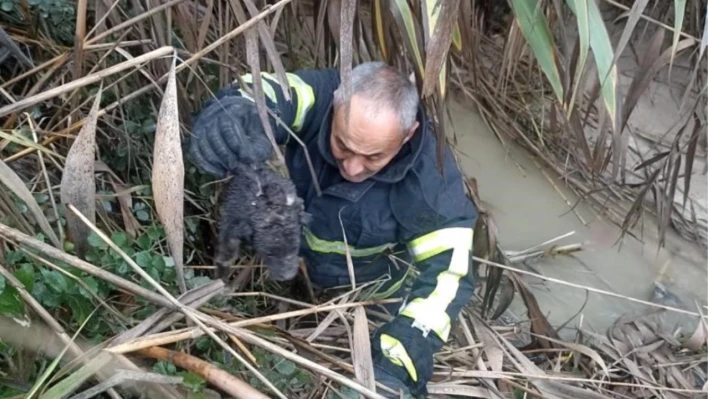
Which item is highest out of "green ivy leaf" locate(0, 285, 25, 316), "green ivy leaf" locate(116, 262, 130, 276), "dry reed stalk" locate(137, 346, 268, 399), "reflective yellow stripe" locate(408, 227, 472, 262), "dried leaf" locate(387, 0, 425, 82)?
"dried leaf" locate(387, 0, 425, 82)

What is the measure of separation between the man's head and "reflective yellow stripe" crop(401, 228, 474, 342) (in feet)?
0.63

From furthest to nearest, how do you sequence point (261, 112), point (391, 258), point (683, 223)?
1. point (683, 223)
2. point (391, 258)
3. point (261, 112)

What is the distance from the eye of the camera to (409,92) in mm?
1463

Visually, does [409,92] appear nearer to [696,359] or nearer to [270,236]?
[270,236]

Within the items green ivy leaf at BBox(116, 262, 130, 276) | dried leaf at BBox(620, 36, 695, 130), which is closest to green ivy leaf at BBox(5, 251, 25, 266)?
green ivy leaf at BBox(116, 262, 130, 276)

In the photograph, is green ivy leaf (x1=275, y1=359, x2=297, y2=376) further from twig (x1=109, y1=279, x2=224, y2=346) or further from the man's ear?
the man's ear

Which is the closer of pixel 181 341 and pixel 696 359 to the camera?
pixel 181 341

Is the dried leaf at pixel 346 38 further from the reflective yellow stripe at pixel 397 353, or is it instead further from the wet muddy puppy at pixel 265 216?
the reflective yellow stripe at pixel 397 353

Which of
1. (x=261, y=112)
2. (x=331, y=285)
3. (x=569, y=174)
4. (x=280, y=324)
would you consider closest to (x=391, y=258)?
(x=331, y=285)

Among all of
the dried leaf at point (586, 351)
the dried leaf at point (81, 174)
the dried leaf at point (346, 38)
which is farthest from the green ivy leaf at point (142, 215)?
the dried leaf at point (586, 351)

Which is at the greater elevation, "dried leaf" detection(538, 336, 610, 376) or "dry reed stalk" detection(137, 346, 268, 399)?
"dry reed stalk" detection(137, 346, 268, 399)

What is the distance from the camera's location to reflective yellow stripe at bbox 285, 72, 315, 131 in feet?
4.96

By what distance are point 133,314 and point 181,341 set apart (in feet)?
0.26

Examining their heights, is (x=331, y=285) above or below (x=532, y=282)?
above
